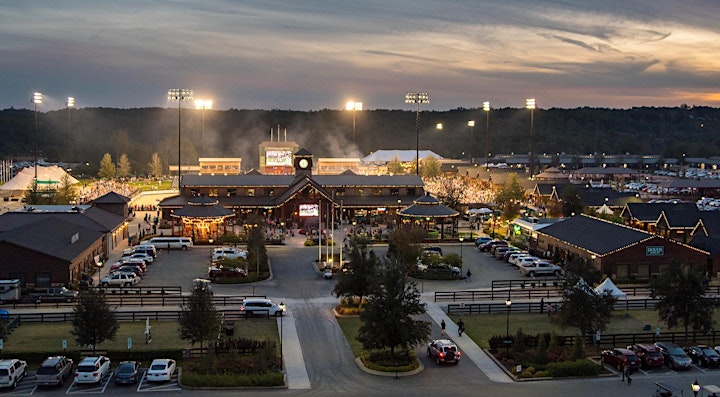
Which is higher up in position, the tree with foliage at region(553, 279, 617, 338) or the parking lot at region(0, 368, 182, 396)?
the tree with foliage at region(553, 279, 617, 338)

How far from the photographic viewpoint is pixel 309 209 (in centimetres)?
6781

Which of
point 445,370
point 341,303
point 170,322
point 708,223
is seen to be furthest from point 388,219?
point 445,370

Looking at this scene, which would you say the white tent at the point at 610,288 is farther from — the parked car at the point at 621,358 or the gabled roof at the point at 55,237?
the gabled roof at the point at 55,237

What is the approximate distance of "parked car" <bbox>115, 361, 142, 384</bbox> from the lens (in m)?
24.4

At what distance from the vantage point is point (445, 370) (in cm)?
2677

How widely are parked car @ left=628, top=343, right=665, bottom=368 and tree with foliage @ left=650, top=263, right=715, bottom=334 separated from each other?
281cm

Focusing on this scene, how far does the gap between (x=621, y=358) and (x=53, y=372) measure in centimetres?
1957

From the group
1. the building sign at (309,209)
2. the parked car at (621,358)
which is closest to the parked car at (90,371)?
the parked car at (621,358)

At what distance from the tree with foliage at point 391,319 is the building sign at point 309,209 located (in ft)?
132

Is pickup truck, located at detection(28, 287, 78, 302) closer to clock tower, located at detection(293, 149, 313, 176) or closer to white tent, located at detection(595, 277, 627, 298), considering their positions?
white tent, located at detection(595, 277, 627, 298)

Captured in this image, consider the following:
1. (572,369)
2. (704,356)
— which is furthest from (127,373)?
(704,356)

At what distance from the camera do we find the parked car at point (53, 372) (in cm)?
2398

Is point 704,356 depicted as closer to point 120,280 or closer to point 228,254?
point 120,280

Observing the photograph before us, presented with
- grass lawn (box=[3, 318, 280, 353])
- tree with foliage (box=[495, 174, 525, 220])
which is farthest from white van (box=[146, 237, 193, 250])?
tree with foliage (box=[495, 174, 525, 220])
